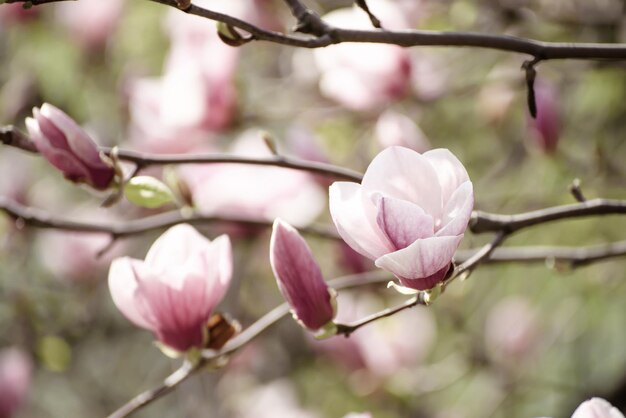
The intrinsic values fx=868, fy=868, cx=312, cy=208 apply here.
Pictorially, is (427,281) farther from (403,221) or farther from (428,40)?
(428,40)

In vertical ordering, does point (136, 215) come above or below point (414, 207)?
below

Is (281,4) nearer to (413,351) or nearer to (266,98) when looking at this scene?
(266,98)

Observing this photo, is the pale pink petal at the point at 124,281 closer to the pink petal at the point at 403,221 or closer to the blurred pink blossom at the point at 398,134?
the pink petal at the point at 403,221

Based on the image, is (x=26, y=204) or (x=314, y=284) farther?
(x=26, y=204)

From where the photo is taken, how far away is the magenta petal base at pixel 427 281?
668 millimetres

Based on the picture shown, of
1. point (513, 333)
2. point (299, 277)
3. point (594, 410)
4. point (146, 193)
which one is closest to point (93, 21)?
point (513, 333)

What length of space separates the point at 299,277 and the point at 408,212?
13cm

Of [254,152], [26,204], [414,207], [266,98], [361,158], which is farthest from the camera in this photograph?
[266,98]

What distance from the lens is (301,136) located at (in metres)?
1.26

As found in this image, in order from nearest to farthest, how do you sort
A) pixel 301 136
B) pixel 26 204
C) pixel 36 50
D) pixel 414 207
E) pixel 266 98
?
pixel 414 207, pixel 301 136, pixel 26 204, pixel 266 98, pixel 36 50

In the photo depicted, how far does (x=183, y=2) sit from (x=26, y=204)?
53.6 inches

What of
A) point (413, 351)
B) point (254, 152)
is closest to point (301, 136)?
point (254, 152)

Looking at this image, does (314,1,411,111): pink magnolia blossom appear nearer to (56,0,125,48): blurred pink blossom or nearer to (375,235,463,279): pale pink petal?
(375,235,463,279): pale pink petal

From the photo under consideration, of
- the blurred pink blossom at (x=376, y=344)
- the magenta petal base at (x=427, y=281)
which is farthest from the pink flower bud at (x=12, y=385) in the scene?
the magenta petal base at (x=427, y=281)
